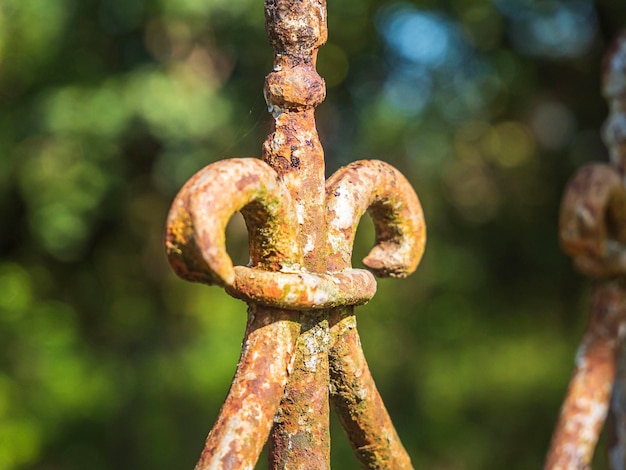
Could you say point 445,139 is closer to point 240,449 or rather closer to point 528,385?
point 528,385

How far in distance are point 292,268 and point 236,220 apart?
A: 4817 mm

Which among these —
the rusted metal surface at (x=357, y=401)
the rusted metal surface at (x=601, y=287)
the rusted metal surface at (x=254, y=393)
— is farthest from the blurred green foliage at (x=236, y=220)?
the rusted metal surface at (x=254, y=393)

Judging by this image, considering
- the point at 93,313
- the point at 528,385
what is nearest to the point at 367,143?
the point at 528,385

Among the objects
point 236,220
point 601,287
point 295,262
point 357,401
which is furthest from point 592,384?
point 236,220

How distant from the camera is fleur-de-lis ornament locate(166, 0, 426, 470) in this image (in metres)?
0.81

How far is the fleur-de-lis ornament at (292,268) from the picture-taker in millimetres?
814

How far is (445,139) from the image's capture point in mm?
5727

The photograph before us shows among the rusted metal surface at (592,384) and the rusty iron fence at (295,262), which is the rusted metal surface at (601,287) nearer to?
the rusted metal surface at (592,384)

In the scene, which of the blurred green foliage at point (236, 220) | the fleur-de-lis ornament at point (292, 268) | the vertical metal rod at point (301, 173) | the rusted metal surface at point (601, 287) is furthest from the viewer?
the blurred green foliage at point (236, 220)

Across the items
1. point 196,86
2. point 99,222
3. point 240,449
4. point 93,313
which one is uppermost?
point 196,86

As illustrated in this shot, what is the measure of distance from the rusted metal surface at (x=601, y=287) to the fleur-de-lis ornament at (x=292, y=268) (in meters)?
0.53

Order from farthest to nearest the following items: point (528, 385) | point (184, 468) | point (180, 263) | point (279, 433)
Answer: point (528, 385)
point (184, 468)
point (279, 433)
point (180, 263)

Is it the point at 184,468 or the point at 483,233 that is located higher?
the point at 483,233

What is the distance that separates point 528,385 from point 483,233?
1524 mm
